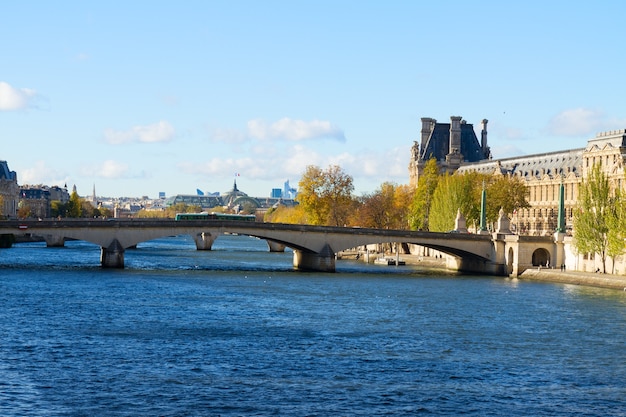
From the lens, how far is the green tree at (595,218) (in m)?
103

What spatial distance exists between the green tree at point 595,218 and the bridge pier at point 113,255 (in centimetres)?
4146

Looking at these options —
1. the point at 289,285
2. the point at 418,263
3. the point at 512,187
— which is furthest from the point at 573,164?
the point at 289,285

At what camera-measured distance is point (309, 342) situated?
58438 millimetres

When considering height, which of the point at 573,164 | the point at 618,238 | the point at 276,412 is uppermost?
the point at 573,164

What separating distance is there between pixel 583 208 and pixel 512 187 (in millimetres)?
40648

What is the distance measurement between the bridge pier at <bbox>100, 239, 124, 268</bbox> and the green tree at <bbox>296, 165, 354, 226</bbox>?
53.6 m

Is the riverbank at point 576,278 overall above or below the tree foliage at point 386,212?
below

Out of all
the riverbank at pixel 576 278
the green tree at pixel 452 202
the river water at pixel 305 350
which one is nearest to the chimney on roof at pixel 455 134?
the green tree at pixel 452 202

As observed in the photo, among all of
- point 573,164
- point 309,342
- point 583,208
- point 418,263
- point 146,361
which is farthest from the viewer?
point 573,164

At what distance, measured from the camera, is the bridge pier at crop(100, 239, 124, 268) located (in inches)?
4277

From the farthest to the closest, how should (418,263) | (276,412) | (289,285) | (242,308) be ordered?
(418,263)
(289,285)
(242,308)
(276,412)

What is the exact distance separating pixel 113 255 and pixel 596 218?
43.6m

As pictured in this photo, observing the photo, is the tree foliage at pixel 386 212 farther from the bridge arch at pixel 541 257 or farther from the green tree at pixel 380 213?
the bridge arch at pixel 541 257

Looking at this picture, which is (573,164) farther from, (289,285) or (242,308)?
(242,308)
